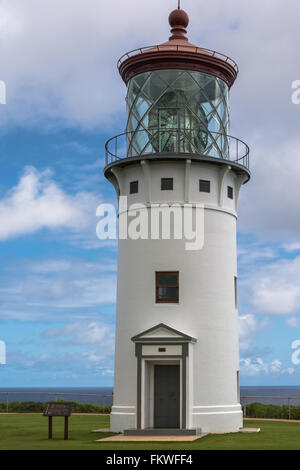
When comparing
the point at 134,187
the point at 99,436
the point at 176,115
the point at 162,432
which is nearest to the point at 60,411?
the point at 99,436

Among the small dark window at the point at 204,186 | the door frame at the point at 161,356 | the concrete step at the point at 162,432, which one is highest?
the small dark window at the point at 204,186

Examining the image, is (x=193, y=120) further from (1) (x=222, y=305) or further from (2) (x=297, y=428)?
(2) (x=297, y=428)

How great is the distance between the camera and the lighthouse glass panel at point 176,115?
27119 mm

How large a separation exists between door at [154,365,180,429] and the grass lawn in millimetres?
2036

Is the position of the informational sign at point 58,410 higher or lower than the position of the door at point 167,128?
lower

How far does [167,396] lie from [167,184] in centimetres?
792

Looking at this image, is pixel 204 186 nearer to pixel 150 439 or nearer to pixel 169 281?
pixel 169 281

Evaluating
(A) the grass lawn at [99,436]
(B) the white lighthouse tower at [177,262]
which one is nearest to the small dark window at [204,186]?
(B) the white lighthouse tower at [177,262]

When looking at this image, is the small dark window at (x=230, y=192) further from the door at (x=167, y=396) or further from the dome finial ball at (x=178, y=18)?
the door at (x=167, y=396)

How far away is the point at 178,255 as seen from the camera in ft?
87.6

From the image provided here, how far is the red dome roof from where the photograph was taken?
2728 centimetres

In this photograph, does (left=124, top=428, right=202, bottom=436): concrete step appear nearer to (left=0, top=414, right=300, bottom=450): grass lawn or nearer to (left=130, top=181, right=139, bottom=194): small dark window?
(left=0, top=414, right=300, bottom=450): grass lawn

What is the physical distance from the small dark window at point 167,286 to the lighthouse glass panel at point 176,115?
4.72 meters
